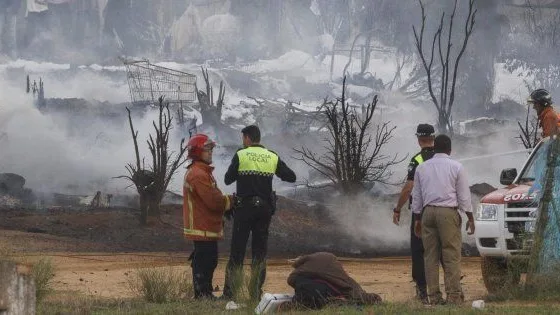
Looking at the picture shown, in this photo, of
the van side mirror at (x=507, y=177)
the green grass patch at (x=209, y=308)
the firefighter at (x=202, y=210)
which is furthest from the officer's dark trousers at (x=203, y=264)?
the van side mirror at (x=507, y=177)

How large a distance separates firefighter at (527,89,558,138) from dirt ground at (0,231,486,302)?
182cm

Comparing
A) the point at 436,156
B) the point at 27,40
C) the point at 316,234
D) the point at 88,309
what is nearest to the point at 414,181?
the point at 436,156

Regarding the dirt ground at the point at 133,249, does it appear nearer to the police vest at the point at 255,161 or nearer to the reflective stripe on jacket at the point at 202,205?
the reflective stripe on jacket at the point at 202,205

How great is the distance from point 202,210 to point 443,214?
2285mm

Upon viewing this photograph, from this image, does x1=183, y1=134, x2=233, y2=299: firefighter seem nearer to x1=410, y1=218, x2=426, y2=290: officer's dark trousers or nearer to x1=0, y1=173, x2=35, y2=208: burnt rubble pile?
x1=410, y1=218, x2=426, y2=290: officer's dark trousers

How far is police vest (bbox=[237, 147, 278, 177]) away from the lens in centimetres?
1211

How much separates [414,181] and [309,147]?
2445cm

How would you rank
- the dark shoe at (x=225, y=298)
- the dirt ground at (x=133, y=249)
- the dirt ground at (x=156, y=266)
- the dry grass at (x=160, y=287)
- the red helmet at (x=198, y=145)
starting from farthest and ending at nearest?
1. the dirt ground at (x=133, y=249)
2. the dirt ground at (x=156, y=266)
3. the red helmet at (x=198, y=145)
4. the dark shoe at (x=225, y=298)
5. the dry grass at (x=160, y=287)

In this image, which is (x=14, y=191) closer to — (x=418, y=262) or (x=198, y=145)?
(x=198, y=145)

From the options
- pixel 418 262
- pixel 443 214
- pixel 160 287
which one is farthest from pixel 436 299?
pixel 160 287

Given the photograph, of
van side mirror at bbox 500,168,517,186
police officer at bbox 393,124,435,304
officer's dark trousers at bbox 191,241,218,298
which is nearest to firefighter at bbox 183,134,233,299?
officer's dark trousers at bbox 191,241,218,298

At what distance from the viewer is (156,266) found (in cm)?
1619

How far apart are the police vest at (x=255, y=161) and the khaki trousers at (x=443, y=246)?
1.65 metres

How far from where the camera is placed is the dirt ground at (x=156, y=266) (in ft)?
45.6
